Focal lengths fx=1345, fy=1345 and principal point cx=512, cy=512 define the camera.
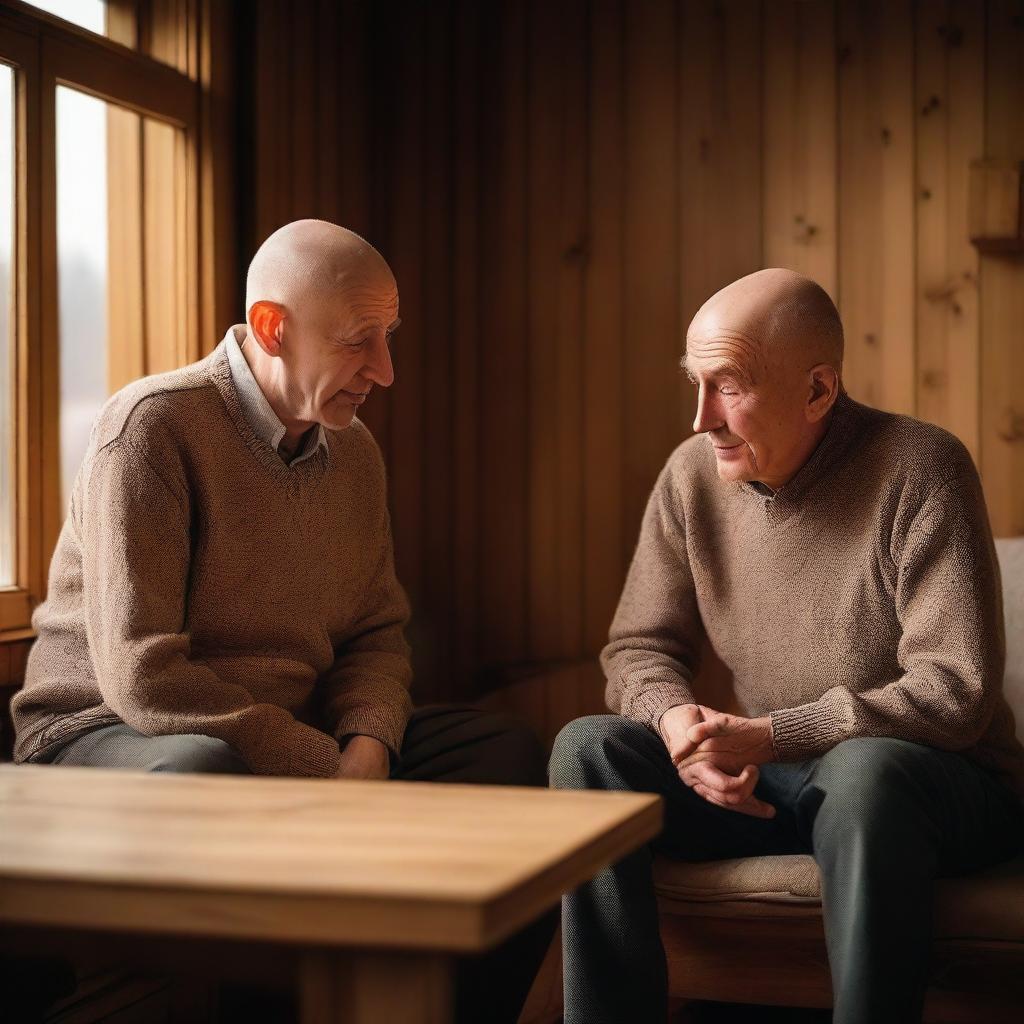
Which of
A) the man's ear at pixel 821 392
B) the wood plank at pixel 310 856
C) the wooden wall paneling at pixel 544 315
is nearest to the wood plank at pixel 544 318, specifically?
the wooden wall paneling at pixel 544 315

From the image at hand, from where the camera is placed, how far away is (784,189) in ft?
9.79

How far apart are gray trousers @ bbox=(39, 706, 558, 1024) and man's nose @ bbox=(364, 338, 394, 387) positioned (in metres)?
0.55

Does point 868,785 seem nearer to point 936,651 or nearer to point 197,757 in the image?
point 936,651

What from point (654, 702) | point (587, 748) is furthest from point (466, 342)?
point (587, 748)

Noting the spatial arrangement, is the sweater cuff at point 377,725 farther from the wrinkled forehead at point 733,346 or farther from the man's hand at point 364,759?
the wrinkled forehead at point 733,346

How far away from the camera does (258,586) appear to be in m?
1.96

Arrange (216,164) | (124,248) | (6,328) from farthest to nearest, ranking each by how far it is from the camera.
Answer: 1. (216,164)
2. (124,248)
3. (6,328)

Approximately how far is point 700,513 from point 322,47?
4.87ft

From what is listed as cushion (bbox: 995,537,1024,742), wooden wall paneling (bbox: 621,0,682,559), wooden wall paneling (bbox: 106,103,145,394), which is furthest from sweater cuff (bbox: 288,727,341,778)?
wooden wall paneling (bbox: 621,0,682,559)

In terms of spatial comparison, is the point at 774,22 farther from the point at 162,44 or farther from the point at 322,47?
the point at 162,44

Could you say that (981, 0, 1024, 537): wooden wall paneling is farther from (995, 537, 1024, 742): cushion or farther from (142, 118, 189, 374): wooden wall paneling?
(142, 118, 189, 374): wooden wall paneling

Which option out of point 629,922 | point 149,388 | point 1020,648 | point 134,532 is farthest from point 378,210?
point 629,922

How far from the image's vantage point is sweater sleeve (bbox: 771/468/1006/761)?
5.86ft

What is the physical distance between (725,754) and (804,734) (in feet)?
0.36
